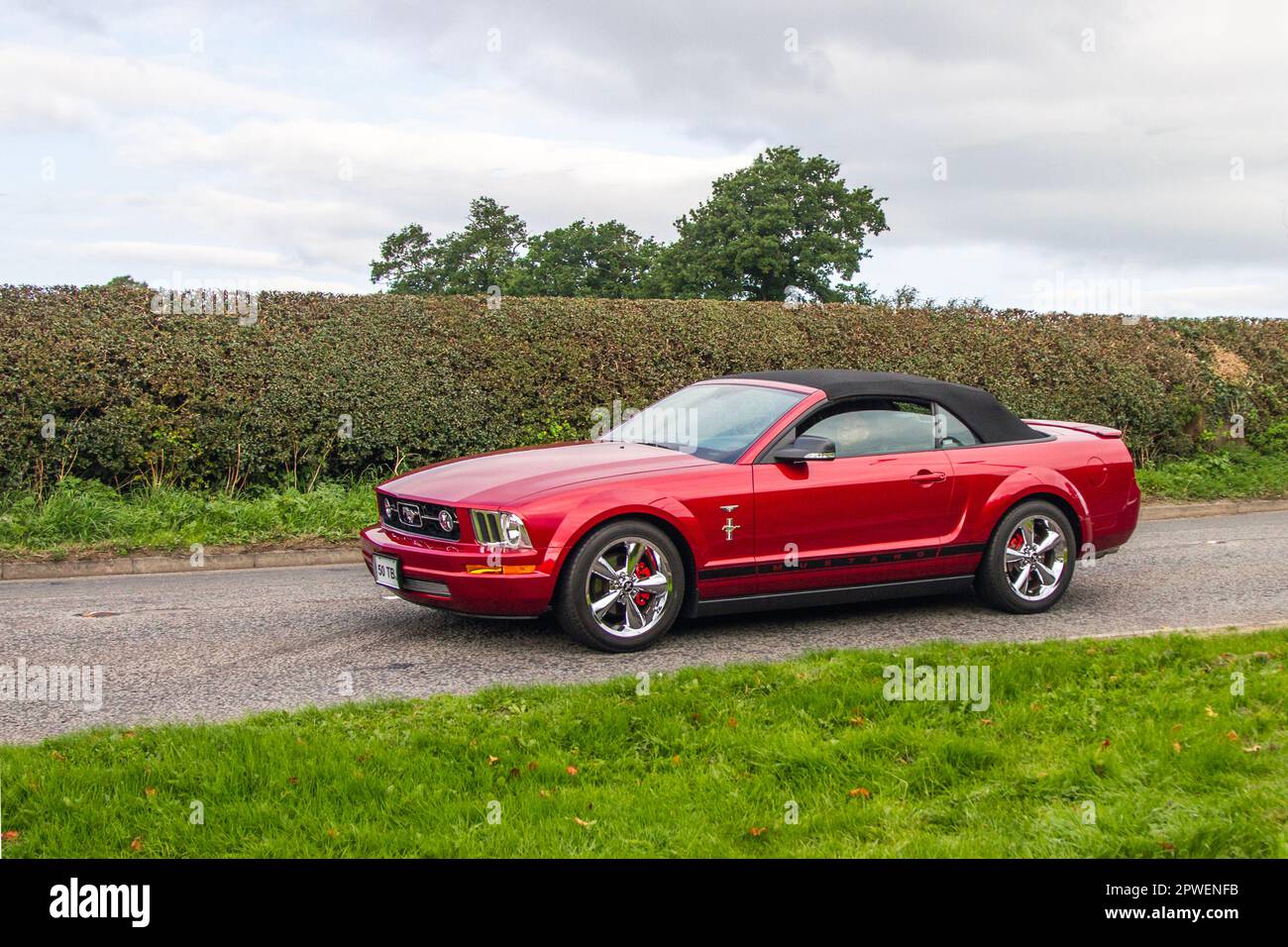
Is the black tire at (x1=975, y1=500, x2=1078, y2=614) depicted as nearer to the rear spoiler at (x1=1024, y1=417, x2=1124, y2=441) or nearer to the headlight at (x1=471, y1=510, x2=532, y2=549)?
the rear spoiler at (x1=1024, y1=417, x2=1124, y2=441)

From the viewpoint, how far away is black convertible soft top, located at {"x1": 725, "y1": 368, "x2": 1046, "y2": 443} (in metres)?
7.89

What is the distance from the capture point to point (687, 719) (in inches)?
203

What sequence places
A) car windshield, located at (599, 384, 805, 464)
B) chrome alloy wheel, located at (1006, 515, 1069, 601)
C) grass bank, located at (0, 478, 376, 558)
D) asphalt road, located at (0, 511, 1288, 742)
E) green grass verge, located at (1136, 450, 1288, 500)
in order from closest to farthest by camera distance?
asphalt road, located at (0, 511, 1288, 742) < car windshield, located at (599, 384, 805, 464) < chrome alloy wheel, located at (1006, 515, 1069, 601) < grass bank, located at (0, 478, 376, 558) < green grass verge, located at (1136, 450, 1288, 500)

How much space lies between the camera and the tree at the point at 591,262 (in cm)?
6072

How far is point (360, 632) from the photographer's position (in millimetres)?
7660

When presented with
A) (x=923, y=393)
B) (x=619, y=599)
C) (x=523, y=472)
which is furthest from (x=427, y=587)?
(x=923, y=393)

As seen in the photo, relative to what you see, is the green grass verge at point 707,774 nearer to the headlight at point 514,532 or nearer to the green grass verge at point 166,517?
the headlight at point 514,532

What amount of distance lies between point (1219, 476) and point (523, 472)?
42.5 feet

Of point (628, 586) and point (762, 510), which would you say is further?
point (762, 510)

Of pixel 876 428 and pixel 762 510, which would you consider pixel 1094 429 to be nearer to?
pixel 876 428

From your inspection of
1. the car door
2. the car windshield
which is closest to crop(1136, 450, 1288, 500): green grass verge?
the car door

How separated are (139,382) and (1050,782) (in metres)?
10.8

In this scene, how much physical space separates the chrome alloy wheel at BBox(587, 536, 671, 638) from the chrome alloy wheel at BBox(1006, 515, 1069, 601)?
2547 millimetres

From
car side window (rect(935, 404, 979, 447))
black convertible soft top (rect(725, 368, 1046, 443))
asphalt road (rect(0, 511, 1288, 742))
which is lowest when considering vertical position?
asphalt road (rect(0, 511, 1288, 742))
